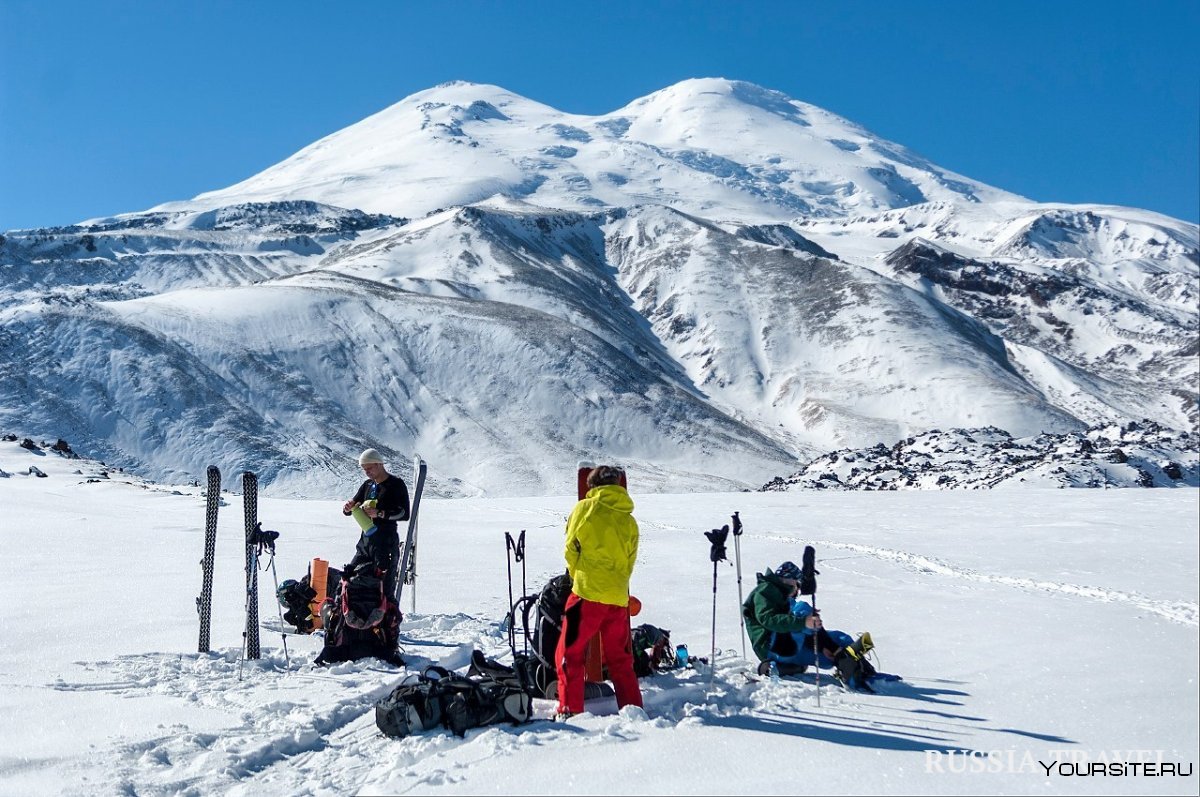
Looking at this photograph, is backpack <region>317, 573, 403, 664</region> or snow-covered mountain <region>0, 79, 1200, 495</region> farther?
snow-covered mountain <region>0, 79, 1200, 495</region>

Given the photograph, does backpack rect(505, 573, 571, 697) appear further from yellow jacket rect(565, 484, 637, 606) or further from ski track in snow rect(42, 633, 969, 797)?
ski track in snow rect(42, 633, 969, 797)

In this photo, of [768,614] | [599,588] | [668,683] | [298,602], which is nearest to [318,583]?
[298,602]

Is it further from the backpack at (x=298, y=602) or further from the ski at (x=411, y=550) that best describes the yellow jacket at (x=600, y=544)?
the backpack at (x=298, y=602)

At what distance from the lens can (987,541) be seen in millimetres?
17375

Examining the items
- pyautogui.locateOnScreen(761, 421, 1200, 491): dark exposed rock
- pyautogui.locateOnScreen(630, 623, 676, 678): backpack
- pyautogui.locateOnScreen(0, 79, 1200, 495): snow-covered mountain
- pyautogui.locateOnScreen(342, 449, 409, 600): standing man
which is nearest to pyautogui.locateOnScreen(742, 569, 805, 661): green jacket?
pyautogui.locateOnScreen(630, 623, 676, 678): backpack

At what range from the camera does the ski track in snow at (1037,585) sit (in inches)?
424

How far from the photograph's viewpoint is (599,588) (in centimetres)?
690

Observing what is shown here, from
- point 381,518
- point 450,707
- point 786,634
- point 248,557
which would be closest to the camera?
point 450,707

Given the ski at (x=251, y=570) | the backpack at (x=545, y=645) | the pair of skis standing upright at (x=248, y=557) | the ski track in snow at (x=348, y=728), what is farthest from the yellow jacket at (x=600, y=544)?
the ski at (x=251, y=570)

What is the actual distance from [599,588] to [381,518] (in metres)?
3.38

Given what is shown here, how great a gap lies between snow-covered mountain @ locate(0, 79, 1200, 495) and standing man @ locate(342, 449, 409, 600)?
45702 mm

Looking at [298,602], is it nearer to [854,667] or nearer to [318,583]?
[318,583]

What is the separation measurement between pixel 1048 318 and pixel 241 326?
126157mm

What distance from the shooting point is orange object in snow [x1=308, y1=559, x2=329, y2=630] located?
1067 centimetres
